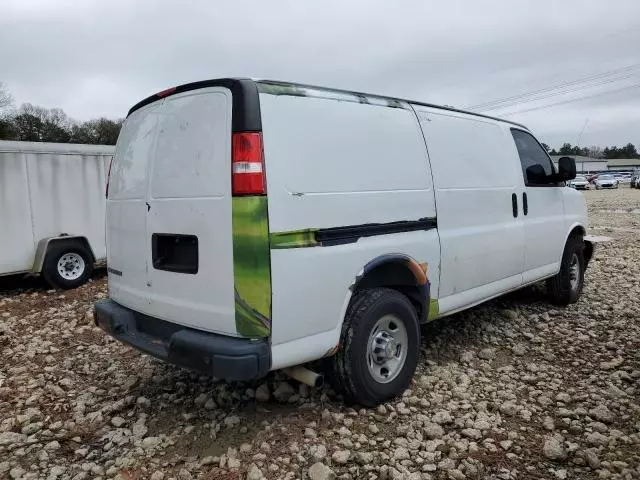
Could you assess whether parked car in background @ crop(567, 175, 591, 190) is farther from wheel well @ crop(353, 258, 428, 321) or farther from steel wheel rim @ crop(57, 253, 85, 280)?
wheel well @ crop(353, 258, 428, 321)

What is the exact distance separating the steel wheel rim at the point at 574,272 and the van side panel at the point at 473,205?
147 cm

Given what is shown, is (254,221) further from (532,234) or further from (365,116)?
(532,234)

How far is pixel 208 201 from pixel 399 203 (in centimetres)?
140

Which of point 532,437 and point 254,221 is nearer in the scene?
point 254,221

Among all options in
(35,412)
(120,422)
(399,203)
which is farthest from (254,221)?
(35,412)

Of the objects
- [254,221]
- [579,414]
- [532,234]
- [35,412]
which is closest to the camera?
[254,221]

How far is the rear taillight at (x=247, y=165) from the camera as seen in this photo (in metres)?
2.77

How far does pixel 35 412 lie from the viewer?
3.77m

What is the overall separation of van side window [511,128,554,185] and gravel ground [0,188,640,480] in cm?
173

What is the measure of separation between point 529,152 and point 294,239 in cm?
359

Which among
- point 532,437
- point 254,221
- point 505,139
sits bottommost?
point 532,437

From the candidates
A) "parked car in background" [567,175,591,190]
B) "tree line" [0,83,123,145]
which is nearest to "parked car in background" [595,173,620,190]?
"parked car in background" [567,175,591,190]

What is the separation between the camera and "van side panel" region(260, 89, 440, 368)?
2.87 metres

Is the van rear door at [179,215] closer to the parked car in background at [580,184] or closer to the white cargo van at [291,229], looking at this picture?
the white cargo van at [291,229]
